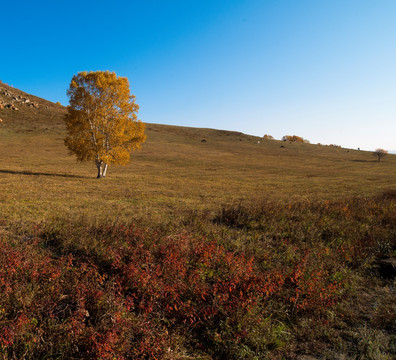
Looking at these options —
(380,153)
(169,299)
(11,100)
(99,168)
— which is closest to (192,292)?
(169,299)

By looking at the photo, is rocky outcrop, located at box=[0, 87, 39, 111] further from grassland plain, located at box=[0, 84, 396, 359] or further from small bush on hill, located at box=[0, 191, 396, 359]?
small bush on hill, located at box=[0, 191, 396, 359]

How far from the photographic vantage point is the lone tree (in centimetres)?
2791

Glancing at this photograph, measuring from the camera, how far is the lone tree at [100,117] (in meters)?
27.9

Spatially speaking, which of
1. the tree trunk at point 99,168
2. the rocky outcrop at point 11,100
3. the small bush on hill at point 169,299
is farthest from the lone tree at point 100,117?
the rocky outcrop at point 11,100

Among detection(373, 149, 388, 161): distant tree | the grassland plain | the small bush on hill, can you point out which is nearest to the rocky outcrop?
the grassland plain

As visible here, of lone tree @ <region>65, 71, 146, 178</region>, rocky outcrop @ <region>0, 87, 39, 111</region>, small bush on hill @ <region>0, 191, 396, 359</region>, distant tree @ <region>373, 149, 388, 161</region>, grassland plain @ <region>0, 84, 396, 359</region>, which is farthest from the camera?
rocky outcrop @ <region>0, 87, 39, 111</region>

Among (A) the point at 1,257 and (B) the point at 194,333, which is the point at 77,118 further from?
(B) the point at 194,333

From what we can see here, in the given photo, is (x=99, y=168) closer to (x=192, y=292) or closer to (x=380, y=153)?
(x=192, y=292)

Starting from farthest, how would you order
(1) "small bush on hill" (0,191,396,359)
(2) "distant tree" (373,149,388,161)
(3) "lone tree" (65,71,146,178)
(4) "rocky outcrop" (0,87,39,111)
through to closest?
1. (4) "rocky outcrop" (0,87,39,111)
2. (2) "distant tree" (373,149,388,161)
3. (3) "lone tree" (65,71,146,178)
4. (1) "small bush on hill" (0,191,396,359)

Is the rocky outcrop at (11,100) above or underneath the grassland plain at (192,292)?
above

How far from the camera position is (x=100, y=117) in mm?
28516

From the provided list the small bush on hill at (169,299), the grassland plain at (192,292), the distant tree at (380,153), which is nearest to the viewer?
the small bush on hill at (169,299)

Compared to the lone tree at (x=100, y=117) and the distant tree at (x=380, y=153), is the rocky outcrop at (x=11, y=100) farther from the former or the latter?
the distant tree at (x=380, y=153)

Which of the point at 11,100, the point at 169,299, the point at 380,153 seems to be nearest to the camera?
the point at 169,299
